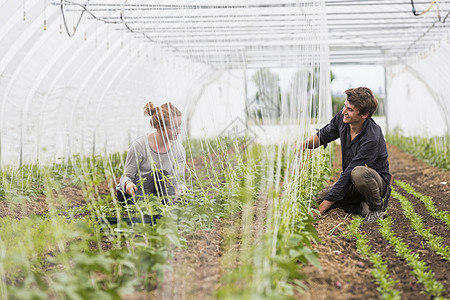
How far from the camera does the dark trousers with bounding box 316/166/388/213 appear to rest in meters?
4.20

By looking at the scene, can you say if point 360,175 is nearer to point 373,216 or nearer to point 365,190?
point 365,190

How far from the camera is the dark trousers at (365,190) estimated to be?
13.8 feet

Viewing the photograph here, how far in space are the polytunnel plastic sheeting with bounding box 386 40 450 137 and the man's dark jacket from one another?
21.5 feet

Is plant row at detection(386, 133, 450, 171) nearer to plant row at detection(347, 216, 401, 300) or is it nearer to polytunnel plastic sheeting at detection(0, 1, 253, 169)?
polytunnel plastic sheeting at detection(0, 1, 253, 169)

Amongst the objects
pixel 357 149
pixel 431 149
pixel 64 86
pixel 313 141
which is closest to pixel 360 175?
pixel 357 149

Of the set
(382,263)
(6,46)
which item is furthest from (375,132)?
(6,46)

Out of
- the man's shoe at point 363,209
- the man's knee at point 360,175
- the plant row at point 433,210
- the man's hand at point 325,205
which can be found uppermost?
the man's knee at point 360,175

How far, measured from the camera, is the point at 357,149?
439 centimetres

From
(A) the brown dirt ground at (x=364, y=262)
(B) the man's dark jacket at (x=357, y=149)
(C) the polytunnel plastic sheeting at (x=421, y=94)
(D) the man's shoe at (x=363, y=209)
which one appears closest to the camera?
(A) the brown dirt ground at (x=364, y=262)

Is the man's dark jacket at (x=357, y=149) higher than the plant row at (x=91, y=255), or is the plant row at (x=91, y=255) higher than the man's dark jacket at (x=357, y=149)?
the man's dark jacket at (x=357, y=149)

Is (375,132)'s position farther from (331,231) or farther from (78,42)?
(78,42)

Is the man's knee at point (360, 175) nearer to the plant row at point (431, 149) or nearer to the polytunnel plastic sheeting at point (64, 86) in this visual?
the polytunnel plastic sheeting at point (64, 86)

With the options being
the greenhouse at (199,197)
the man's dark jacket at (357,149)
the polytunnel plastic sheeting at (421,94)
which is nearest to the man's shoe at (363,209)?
the greenhouse at (199,197)

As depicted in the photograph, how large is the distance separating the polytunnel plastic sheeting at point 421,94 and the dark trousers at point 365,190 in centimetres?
653
